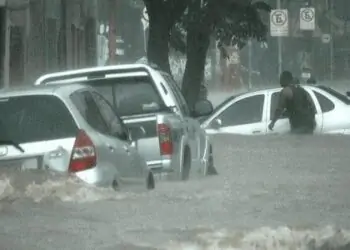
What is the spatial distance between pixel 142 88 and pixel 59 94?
3922 millimetres

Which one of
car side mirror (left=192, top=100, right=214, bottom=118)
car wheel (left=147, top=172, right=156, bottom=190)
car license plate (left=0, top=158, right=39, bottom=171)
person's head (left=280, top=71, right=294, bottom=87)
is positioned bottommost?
person's head (left=280, top=71, right=294, bottom=87)

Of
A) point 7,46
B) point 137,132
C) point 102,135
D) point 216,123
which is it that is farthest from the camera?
point 7,46

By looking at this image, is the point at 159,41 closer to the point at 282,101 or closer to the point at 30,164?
the point at 282,101

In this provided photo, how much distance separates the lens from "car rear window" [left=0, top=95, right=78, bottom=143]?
461 inches

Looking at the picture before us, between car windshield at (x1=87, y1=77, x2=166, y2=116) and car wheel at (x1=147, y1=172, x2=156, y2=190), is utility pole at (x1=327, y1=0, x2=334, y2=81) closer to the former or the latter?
car windshield at (x1=87, y1=77, x2=166, y2=116)

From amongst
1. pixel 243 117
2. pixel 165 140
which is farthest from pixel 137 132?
pixel 243 117

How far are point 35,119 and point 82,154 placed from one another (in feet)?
1.91

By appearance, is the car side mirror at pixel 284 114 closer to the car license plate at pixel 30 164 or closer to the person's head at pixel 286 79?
the person's head at pixel 286 79

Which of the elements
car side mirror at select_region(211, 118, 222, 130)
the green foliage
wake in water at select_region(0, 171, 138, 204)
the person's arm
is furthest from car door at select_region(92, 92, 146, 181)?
the green foliage

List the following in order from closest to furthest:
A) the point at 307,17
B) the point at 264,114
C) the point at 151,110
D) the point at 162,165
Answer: the point at 162,165 < the point at 151,110 < the point at 264,114 < the point at 307,17

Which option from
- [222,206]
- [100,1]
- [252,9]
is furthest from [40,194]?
[100,1]

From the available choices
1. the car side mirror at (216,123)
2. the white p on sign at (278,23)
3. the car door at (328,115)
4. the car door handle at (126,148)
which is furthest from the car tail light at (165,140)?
the white p on sign at (278,23)

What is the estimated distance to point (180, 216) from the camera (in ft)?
36.5

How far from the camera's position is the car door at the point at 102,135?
39.3ft
